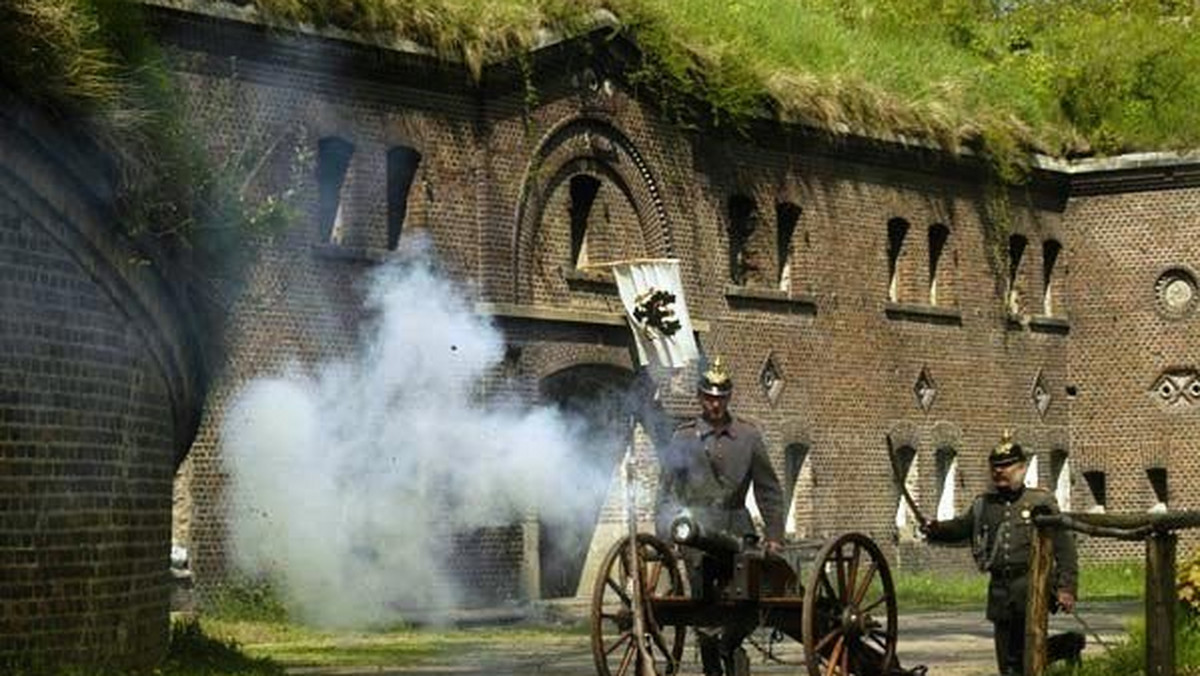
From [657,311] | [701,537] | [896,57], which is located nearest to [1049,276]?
[896,57]

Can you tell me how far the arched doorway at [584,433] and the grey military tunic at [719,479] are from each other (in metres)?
14.1

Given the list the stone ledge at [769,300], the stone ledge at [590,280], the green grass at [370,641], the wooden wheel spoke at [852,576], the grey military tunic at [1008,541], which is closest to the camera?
the grey military tunic at [1008,541]

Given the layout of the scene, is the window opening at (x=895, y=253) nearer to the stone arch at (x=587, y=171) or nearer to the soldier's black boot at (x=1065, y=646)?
the stone arch at (x=587, y=171)

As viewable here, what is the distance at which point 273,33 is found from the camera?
84.8ft

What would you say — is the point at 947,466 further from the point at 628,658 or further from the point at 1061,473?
the point at 628,658

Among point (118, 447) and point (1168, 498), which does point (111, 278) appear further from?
point (1168, 498)

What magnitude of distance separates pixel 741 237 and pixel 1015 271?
21.6 feet

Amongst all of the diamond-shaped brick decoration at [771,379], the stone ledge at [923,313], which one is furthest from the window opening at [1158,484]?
the diamond-shaped brick decoration at [771,379]

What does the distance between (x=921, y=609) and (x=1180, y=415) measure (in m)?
11.3

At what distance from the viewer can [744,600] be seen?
14578mm

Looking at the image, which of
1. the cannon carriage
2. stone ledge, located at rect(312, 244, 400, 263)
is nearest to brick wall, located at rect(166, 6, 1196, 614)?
stone ledge, located at rect(312, 244, 400, 263)

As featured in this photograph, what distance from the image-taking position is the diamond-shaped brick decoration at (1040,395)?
39156 millimetres

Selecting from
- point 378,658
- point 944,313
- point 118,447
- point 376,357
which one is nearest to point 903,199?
point 944,313

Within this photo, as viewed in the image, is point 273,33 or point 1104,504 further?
point 1104,504
